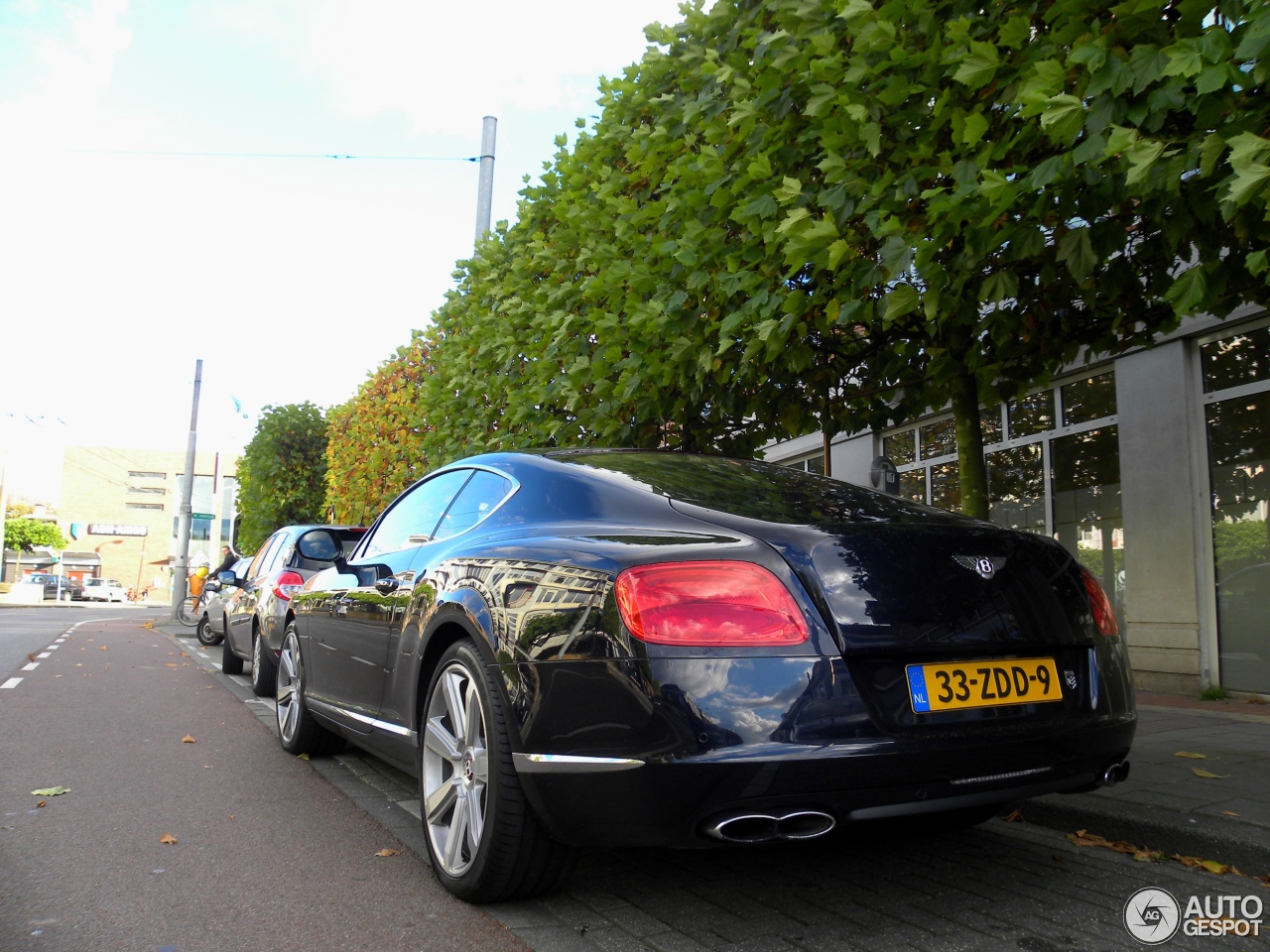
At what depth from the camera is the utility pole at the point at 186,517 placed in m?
27.5

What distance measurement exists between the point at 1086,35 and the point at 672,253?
2924 mm

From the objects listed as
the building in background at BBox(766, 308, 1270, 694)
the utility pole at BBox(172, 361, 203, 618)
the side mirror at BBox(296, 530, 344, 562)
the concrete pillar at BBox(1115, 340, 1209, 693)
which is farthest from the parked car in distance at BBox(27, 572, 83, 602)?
the concrete pillar at BBox(1115, 340, 1209, 693)

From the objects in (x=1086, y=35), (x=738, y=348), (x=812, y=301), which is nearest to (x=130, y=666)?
(x=738, y=348)

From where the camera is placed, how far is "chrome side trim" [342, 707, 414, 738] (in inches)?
152

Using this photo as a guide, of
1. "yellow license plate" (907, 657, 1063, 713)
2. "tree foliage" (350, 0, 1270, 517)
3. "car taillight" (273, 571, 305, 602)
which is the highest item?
"tree foliage" (350, 0, 1270, 517)

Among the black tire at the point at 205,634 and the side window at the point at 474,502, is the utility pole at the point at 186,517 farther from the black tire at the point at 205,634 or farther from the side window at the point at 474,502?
the side window at the point at 474,502

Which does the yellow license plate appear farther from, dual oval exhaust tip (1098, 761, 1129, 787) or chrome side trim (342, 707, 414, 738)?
chrome side trim (342, 707, 414, 738)

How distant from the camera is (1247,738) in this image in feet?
19.9

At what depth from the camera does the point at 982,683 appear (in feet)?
9.20

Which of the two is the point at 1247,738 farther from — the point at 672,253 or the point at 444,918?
the point at 444,918

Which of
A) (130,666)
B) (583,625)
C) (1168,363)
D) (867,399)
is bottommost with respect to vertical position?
(130,666)

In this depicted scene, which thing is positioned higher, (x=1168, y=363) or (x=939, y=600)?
(x=1168, y=363)

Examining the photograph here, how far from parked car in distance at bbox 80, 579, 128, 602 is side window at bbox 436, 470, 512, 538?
7029 centimetres

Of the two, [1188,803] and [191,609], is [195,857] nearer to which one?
[1188,803]
